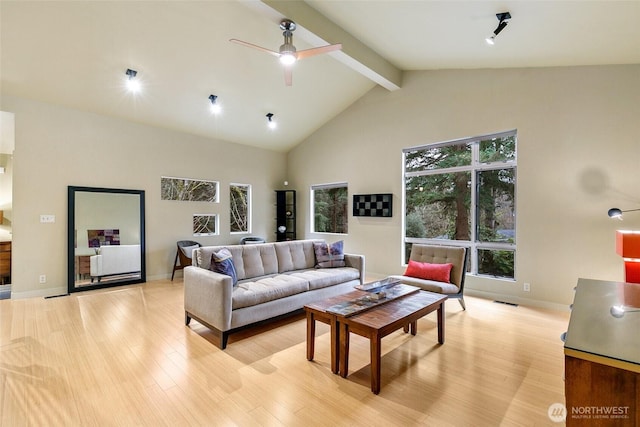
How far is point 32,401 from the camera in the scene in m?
2.05

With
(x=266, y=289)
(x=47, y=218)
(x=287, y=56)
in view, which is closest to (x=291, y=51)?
(x=287, y=56)

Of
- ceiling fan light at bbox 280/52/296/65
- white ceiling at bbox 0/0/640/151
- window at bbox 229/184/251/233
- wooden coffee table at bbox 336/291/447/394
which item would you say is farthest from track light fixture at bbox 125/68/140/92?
wooden coffee table at bbox 336/291/447/394

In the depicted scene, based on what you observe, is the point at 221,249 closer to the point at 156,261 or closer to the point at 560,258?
the point at 156,261

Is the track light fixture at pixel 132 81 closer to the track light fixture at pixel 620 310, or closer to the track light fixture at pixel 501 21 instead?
the track light fixture at pixel 501 21

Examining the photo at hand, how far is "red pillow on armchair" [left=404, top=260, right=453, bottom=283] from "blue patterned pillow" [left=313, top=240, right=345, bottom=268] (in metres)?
1.05

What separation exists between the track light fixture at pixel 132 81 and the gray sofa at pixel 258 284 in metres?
2.80

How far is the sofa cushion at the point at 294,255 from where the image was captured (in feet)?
14.0

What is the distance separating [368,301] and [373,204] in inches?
131

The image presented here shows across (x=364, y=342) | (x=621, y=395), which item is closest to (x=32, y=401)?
(x=364, y=342)

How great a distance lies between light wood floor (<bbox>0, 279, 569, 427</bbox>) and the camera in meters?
1.92

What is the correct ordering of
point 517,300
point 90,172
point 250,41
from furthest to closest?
point 90,172 → point 517,300 → point 250,41

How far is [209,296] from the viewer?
2.99m

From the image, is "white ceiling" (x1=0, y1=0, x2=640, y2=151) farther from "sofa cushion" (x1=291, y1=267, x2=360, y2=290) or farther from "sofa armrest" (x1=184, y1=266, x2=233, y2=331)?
"sofa cushion" (x1=291, y1=267, x2=360, y2=290)

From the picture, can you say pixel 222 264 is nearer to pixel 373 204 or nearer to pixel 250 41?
pixel 250 41
